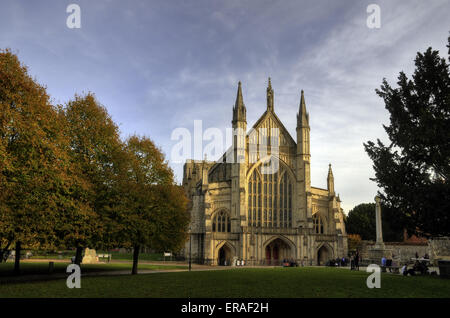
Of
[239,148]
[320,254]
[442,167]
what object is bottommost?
[320,254]

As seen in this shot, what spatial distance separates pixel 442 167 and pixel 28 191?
2073 centimetres

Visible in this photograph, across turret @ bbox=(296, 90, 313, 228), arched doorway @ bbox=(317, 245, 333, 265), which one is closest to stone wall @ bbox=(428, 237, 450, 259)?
turret @ bbox=(296, 90, 313, 228)

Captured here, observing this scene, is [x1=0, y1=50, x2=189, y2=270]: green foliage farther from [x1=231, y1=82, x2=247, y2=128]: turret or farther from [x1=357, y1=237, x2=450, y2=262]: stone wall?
[x1=231, y1=82, x2=247, y2=128]: turret

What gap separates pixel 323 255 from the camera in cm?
5369

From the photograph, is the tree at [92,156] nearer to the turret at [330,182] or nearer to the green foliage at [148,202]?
the green foliage at [148,202]

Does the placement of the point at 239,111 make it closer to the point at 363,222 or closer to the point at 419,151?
the point at 419,151

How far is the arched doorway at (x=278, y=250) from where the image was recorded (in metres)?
51.7

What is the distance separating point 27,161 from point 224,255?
3809 centimetres

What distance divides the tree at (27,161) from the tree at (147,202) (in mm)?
5778
